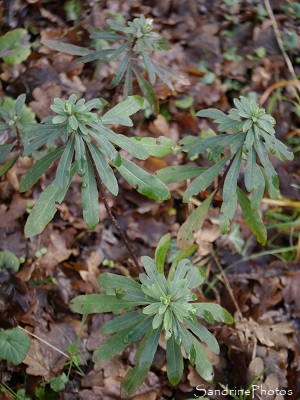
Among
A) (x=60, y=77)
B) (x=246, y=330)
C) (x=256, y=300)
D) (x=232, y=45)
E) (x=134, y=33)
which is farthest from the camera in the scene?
(x=232, y=45)

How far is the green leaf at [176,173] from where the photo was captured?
2.13 metres

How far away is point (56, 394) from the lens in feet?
7.17

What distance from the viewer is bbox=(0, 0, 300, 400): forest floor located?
2.31 m

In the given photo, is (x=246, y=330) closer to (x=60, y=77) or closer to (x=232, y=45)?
(x=60, y=77)

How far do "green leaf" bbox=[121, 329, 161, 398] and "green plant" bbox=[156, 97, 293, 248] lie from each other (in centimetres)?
54

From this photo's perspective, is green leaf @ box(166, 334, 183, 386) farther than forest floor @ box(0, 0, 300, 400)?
No

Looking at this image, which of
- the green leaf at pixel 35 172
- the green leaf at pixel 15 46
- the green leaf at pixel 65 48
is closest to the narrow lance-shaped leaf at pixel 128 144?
the green leaf at pixel 35 172

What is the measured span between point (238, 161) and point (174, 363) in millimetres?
971

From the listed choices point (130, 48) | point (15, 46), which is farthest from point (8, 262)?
point (15, 46)

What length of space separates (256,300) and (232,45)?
226 centimetres

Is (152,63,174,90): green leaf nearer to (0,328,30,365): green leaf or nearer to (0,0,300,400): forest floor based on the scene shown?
(0,0,300,400): forest floor

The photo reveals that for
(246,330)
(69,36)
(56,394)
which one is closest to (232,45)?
(69,36)

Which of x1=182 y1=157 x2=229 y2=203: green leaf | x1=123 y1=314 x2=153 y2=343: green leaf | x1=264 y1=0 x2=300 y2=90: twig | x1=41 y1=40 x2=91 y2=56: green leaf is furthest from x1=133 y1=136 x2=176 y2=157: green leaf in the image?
x1=264 y1=0 x2=300 y2=90: twig

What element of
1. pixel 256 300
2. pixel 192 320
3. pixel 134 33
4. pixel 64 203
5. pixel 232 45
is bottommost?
pixel 256 300
